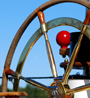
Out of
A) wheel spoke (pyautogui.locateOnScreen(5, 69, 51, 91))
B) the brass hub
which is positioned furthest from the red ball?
the brass hub

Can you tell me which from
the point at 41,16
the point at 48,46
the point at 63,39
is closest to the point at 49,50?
the point at 48,46

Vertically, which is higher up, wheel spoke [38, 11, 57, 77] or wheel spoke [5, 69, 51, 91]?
wheel spoke [38, 11, 57, 77]

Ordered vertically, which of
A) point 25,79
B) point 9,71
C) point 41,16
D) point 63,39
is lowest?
point 25,79

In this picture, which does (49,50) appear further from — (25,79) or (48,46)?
(25,79)

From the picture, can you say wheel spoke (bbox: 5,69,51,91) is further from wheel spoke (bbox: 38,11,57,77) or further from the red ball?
the red ball

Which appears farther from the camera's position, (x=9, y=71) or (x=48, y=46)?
(x=9, y=71)

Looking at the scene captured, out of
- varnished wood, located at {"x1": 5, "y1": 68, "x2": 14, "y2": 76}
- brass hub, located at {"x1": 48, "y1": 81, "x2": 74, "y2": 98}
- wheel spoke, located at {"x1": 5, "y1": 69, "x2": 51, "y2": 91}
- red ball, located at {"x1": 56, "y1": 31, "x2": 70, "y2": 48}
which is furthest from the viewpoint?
red ball, located at {"x1": 56, "y1": 31, "x2": 70, "y2": 48}

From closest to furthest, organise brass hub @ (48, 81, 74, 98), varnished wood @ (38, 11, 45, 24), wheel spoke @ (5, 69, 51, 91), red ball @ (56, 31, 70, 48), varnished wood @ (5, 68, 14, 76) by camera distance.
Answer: brass hub @ (48, 81, 74, 98) → wheel spoke @ (5, 69, 51, 91) → varnished wood @ (38, 11, 45, 24) → varnished wood @ (5, 68, 14, 76) → red ball @ (56, 31, 70, 48)

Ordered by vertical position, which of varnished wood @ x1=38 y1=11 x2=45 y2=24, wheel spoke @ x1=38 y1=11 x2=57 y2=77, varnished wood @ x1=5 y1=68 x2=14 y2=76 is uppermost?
varnished wood @ x1=38 y1=11 x2=45 y2=24

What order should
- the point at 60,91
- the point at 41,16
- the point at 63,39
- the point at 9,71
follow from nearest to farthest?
the point at 60,91 → the point at 41,16 → the point at 9,71 → the point at 63,39

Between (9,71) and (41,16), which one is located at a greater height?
(41,16)

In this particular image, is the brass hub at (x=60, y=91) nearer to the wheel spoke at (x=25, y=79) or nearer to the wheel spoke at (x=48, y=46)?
the wheel spoke at (x=25, y=79)

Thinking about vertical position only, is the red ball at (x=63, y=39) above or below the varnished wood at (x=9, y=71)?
above

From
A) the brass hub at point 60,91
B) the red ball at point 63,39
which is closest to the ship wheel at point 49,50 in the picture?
the brass hub at point 60,91
